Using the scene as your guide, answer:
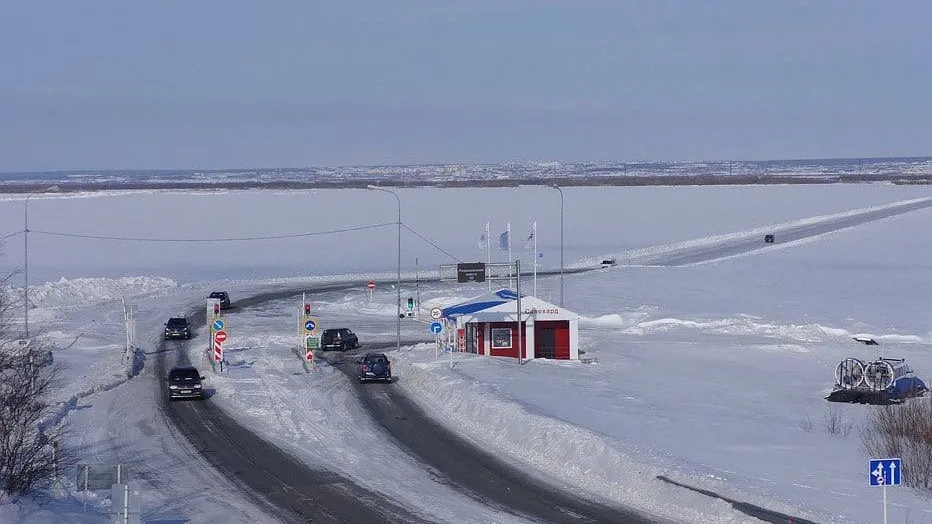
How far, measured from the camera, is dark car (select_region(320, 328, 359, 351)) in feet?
165

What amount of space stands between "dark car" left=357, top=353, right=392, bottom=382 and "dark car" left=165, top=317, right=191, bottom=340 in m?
16.8

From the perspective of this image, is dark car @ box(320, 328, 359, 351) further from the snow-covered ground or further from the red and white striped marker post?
the red and white striped marker post

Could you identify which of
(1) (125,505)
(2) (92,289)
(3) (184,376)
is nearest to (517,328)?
(3) (184,376)

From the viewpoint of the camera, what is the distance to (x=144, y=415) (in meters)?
33.5

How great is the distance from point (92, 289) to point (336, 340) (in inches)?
1050

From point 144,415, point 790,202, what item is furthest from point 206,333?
point 790,202

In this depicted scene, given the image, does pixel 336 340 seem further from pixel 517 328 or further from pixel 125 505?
pixel 125 505

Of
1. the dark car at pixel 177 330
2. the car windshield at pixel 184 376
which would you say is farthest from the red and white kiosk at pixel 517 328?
the dark car at pixel 177 330

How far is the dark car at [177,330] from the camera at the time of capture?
175 ft

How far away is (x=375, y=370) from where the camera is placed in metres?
39.6

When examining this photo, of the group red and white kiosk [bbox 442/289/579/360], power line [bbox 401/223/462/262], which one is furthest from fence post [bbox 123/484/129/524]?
power line [bbox 401/223/462/262]

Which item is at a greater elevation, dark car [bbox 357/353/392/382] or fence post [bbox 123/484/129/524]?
fence post [bbox 123/484/129/524]

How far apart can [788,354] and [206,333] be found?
92.6 feet

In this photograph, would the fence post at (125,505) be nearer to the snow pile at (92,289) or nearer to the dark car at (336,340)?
the dark car at (336,340)
